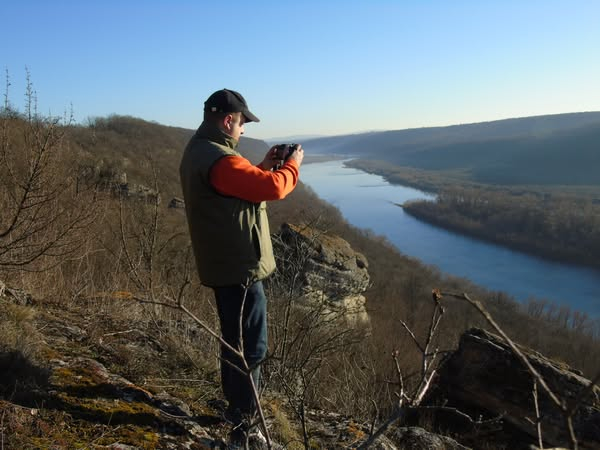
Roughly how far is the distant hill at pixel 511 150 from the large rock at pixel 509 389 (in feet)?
259

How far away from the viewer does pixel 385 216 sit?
5050 cm

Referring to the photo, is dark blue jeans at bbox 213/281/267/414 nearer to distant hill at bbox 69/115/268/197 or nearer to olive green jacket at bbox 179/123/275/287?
olive green jacket at bbox 179/123/275/287

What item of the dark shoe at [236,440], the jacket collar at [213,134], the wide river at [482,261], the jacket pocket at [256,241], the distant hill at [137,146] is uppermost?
the distant hill at [137,146]

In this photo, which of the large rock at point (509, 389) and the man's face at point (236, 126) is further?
the large rock at point (509, 389)

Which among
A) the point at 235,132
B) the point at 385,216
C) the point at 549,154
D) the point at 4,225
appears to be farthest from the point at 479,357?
the point at 549,154

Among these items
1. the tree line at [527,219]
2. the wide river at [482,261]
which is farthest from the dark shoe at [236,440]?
→ the tree line at [527,219]

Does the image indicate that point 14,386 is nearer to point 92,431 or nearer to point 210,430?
point 92,431

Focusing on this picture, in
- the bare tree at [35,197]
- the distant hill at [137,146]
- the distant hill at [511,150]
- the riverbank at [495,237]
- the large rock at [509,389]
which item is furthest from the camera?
the distant hill at [511,150]

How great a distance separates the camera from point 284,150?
2223 mm

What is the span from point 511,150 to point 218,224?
11509cm

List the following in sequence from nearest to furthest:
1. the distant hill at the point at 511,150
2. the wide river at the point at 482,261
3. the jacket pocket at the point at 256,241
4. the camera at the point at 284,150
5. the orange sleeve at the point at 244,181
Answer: the orange sleeve at the point at 244,181 → the jacket pocket at the point at 256,241 → the camera at the point at 284,150 → the wide river at the point at 482,261 → the distant hill at the point at 511,150

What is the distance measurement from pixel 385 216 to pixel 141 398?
163ft

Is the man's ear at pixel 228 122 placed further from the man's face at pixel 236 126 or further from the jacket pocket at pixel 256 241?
the jacket pocket at pixel 256 241

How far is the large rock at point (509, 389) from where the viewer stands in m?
3.53
